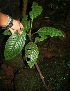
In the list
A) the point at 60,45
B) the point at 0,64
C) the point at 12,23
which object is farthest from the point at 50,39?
the point at 12,23

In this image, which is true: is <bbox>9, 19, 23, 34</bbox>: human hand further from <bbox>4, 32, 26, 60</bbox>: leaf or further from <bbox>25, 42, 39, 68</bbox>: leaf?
<bbox>25, 42, 39, 68</bbox>: leaf

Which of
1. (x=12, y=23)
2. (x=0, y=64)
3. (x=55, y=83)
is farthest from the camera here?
(x=0, y=64)

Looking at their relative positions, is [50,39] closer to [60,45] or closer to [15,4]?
[60,45]

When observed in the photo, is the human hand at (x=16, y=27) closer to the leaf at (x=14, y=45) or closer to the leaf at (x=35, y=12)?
the leaf at (x=14, y=45)

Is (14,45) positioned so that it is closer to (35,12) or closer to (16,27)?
(16,27)

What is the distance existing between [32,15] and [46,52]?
129 cm

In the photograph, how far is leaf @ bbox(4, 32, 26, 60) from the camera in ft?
7.46

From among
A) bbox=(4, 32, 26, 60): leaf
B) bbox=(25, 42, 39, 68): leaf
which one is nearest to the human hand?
bbox=(4, 32, 26, 60): leaf

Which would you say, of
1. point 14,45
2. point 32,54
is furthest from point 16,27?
point 32,54

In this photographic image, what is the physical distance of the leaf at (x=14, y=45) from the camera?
2.27m

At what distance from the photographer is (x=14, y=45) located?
228 cm

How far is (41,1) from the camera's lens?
15.4ft

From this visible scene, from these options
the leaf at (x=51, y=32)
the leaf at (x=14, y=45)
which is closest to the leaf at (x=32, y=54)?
the leaf at (x=14, y=45)

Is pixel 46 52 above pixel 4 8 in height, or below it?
below
